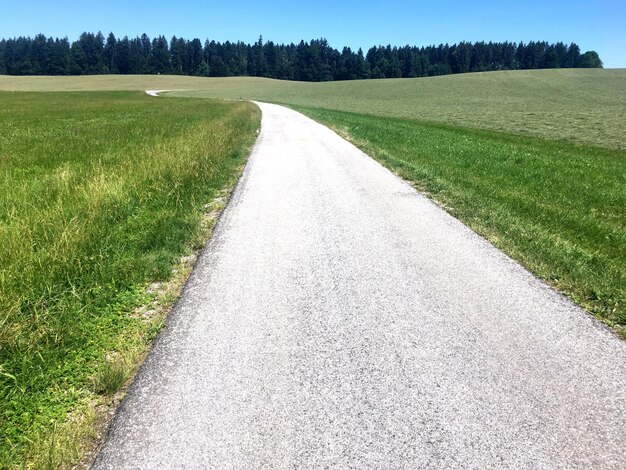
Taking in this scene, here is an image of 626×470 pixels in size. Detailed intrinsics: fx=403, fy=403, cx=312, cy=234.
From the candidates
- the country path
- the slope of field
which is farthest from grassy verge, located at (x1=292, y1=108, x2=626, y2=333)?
the slope of field

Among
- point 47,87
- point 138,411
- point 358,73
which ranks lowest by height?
point 138,411

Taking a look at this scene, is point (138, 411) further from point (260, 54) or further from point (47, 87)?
point (260, 54)

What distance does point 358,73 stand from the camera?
146500 mm

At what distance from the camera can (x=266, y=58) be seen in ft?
535

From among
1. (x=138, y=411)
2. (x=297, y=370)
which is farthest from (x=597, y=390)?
(x=138, y=411)

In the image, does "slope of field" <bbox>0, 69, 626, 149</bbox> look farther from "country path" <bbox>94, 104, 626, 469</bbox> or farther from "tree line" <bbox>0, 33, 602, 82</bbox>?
A: "tree line" <bbox>0, 33, 602, 82</bbox>

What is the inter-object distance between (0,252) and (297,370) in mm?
3951

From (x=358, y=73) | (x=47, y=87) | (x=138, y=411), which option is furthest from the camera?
(x=358, y=73)

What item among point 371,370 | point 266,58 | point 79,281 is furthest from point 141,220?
point 266,58

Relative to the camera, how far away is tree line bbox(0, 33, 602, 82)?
140750mm

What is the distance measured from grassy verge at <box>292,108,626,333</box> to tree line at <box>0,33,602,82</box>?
14102 cm

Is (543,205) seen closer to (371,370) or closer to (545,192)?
(545,192)

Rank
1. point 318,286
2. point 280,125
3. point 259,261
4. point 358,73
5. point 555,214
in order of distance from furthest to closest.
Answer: point 358,73, point 280,125, point 555,214, point 259,261, point 318,286

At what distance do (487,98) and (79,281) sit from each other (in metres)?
65.1
